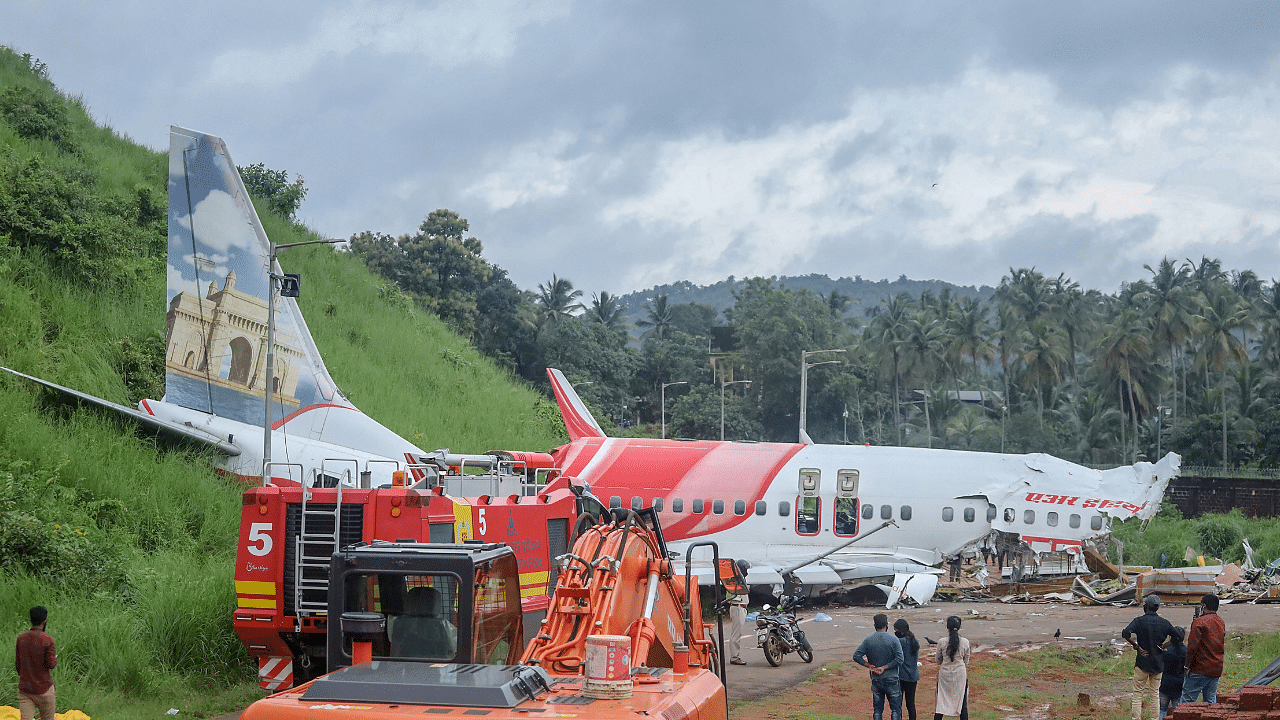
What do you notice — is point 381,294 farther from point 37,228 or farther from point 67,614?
point 67,614

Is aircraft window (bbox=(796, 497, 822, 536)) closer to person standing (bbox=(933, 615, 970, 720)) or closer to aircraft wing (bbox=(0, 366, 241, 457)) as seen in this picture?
aircraft wing (bbox=(0, 366, 241, 457))

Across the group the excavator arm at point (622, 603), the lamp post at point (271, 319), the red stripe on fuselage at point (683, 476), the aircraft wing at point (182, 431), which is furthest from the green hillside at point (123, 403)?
the red stripe on fuselage at point (683, 476)

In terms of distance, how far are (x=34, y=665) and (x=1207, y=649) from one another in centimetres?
1127

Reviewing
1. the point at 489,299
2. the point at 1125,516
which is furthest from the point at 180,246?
the point at 489,299

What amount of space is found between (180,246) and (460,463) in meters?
8.55

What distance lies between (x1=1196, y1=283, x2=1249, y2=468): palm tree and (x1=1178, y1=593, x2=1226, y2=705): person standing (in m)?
59.2

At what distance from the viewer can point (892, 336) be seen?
82.9 m

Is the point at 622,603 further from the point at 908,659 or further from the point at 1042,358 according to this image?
the point at 1042,358

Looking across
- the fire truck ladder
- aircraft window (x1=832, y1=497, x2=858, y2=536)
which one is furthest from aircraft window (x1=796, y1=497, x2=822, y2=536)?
the fire truck ladder

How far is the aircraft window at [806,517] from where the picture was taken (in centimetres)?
2414

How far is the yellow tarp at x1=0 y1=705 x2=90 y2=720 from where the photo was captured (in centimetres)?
1030

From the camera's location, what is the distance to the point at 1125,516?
24.0 metres

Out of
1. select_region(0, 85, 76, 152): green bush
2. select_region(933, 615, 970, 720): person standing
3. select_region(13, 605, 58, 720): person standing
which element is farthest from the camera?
select_region(0, 85, 76, 152): green bush

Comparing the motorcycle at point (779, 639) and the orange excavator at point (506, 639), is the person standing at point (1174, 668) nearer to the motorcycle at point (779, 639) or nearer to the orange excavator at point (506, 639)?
the motorcycle at point (779, 639)
